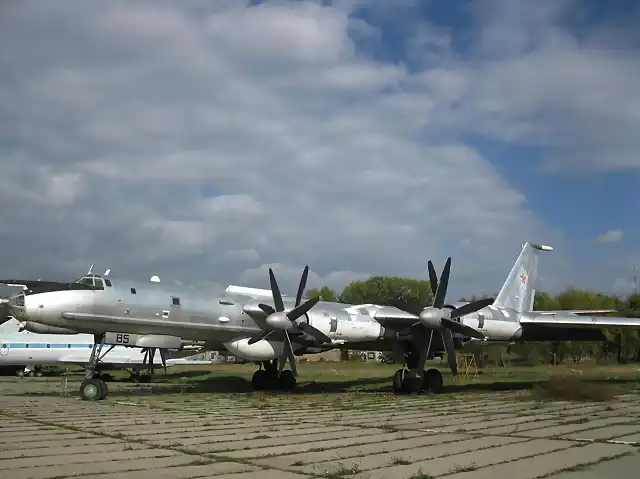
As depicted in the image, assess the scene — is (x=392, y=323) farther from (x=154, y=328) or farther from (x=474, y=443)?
(x=474, y=443)

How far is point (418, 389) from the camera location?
1856 cm

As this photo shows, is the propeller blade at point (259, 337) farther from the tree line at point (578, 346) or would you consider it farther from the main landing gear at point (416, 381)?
the tree line at point (578, 346)

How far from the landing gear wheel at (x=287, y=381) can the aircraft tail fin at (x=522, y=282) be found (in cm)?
805

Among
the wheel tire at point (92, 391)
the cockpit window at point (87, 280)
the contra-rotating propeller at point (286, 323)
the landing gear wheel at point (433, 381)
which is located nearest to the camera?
the wheel tire at point (92, 391)

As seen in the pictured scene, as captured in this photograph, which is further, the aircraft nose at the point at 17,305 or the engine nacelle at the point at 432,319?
the engine nacelle at the point at 432,319

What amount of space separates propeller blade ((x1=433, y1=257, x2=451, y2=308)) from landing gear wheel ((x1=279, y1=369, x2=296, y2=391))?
5722 mm

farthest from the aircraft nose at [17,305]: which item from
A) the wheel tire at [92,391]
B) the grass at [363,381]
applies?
the grass at [363,381]

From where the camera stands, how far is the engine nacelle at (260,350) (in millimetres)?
17859

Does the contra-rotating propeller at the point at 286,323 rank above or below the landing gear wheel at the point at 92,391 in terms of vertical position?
above

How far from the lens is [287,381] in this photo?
2108 centimetres

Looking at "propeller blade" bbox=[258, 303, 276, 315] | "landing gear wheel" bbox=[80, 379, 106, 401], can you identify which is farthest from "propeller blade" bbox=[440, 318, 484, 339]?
"landing gear wheel" bbox=[80, 379, 106, 401]

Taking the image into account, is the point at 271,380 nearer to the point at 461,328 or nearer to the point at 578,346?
the point at 461,328

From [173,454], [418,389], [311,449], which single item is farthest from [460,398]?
[173,454]

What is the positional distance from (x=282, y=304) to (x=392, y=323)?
3.72m
